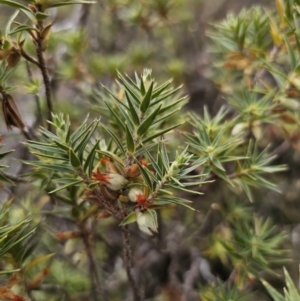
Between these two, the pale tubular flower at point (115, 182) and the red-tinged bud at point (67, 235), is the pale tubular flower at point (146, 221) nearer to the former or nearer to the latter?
the pale tubular flower at point (115, 182)

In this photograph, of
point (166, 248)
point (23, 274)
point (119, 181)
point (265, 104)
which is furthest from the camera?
point (166, 248)

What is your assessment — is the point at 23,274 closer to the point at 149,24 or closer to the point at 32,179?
the point at 32,179

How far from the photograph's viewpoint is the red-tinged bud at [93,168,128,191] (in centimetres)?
54

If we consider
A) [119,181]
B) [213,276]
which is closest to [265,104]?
[119,181]

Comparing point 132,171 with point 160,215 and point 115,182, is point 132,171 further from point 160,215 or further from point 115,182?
point 160,215

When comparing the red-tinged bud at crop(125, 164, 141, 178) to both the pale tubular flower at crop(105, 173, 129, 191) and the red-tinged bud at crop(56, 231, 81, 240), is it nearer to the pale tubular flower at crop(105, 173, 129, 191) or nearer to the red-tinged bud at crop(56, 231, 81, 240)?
the pale tubular flower at crop(105, 173, 129, 191)

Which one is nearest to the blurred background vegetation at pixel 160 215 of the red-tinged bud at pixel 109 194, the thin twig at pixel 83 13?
the thin twig at pixel 83 13

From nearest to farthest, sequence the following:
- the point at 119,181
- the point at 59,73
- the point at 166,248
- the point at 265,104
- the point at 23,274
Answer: the point at 119,181
the point at 23,274
the point at 265,104
the point at 166,248
the point at 59,73

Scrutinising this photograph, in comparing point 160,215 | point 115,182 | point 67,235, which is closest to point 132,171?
point 115,182

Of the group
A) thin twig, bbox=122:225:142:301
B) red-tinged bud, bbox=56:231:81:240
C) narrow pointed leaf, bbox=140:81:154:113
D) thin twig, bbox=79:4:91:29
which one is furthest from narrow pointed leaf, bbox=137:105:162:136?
thin twig, bbox=79:4:91:29

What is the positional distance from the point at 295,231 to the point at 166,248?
0.39 metres

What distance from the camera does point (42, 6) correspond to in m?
0.57

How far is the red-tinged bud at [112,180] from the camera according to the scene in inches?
21.4

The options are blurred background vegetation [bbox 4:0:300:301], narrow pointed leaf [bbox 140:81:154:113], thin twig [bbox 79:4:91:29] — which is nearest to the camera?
narrow pointed leaf [bbox 140:81:154:113]
